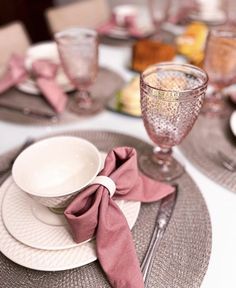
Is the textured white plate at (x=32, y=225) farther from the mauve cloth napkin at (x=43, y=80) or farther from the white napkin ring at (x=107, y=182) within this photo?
the mauve cloth napkin at (x=43, y=80)

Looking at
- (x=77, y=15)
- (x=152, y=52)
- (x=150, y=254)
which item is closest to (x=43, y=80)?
(x=152, y=52)

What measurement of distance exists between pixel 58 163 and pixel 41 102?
0.30 meters

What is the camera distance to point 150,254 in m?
0.42

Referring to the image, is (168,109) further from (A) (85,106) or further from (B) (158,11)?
(B) (158,11)

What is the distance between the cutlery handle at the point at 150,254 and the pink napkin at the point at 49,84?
0.40 meters

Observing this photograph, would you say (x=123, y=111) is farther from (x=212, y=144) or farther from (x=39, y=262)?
(x=39, y=262)

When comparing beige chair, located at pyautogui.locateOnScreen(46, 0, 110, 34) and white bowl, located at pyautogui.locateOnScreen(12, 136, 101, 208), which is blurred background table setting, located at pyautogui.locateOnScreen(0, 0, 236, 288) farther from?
beige chair, located at pyautogui.locateOnScreen(46, 0, 110, 34)

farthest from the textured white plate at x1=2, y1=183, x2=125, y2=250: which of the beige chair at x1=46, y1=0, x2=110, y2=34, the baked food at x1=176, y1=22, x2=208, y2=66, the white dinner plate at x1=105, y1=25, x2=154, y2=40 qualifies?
the beige chair at x1=46, y1=0, x2=110, y2=34

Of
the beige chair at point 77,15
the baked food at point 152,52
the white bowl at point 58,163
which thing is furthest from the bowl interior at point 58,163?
the beige chair at point 77,15

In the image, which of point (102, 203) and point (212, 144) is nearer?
point (102, 203)

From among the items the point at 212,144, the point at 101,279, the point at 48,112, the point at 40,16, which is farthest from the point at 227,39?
the point at 40,16

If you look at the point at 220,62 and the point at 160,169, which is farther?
the point at 220,62

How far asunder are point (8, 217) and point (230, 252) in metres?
A: 0.32

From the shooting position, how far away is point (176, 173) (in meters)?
0.56
